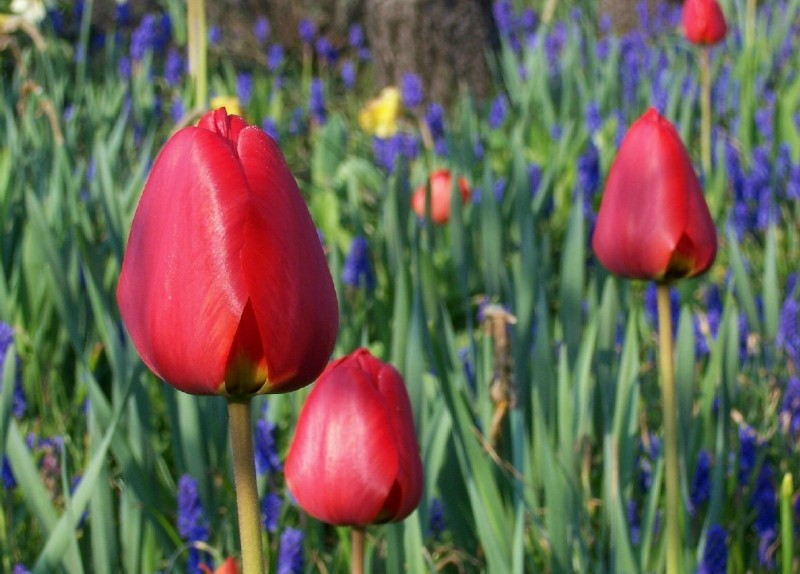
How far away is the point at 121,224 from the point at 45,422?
32 cm

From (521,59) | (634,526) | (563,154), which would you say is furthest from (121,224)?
(521,59)

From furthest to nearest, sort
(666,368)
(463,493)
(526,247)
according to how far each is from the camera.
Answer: (526,247), (463,493), (666,368)

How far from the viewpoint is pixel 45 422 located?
171 cm

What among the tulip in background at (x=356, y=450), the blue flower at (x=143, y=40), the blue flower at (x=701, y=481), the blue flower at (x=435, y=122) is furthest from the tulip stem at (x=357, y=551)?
the blue flower at (x=143, y=40)

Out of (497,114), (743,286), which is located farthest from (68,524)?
(497,114)

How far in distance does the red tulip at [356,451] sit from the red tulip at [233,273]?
0.21m

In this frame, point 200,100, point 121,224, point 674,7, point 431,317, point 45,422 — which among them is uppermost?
point 674,7

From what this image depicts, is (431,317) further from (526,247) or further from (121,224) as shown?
(121,224)

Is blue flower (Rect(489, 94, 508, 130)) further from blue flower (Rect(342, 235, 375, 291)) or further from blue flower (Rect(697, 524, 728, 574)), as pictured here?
blue flower (Rect(697, 524, 728, 574))

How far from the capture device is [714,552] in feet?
3.69

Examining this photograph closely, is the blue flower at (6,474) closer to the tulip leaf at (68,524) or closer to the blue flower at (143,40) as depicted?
the tulip leaf at (68,524)

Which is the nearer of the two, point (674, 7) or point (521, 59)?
point (521, 59)

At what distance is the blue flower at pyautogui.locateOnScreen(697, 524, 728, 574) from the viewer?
111 centimetres

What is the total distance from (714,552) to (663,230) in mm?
330
